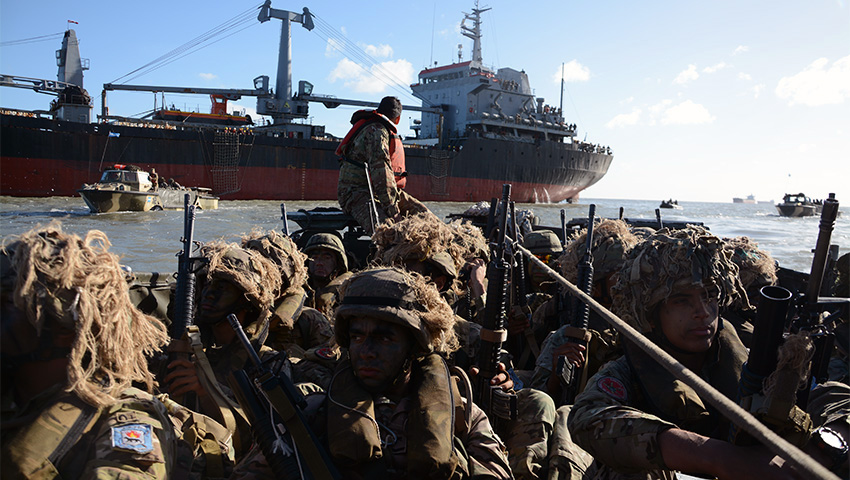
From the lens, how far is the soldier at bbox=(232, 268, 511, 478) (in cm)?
209

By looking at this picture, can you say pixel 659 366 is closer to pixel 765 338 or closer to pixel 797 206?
pixel 765 338

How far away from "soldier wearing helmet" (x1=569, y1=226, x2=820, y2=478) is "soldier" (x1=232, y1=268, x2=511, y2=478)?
1.48ft

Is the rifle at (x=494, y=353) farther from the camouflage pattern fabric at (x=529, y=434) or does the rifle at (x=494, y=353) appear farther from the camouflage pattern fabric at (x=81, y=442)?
the camouflage pattern fabric at (x=81, y=442)

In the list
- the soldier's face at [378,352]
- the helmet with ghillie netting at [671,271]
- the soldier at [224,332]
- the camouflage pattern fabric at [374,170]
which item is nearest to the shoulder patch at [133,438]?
the soldier's face at [378,352]

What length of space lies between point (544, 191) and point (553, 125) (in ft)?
17.5

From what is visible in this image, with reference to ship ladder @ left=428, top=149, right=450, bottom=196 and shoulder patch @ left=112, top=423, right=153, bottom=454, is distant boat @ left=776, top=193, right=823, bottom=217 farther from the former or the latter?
shoulder patch @ left=112, top=423, right=153, bottom=454

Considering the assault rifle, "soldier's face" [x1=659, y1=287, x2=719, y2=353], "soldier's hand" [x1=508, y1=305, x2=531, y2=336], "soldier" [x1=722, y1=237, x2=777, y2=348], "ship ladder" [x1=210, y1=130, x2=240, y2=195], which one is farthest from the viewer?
"ship ladder" [x1=210, y1=130, x2=240, y2=195]

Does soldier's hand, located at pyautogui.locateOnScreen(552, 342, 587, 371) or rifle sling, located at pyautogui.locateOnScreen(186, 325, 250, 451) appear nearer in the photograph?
rifle sling, located at pyautogui.locateOnScreen(186, 325, 250, 451)

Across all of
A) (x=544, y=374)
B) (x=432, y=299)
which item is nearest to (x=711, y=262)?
(x=432, y=299)

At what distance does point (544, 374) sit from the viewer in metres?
3.88

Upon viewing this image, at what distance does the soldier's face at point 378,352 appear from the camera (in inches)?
91.7

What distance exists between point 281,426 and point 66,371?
711mm

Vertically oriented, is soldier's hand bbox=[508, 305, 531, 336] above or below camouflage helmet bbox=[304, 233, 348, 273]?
below

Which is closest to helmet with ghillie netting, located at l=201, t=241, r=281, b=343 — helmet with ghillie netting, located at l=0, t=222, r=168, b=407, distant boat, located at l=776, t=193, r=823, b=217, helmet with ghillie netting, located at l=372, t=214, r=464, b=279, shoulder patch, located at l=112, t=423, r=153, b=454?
helmet with ghillie netting, located at l=372, t=214, r=464, b=279
